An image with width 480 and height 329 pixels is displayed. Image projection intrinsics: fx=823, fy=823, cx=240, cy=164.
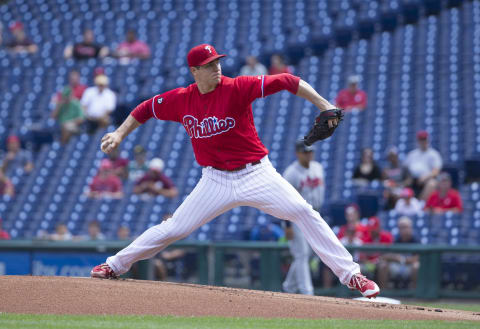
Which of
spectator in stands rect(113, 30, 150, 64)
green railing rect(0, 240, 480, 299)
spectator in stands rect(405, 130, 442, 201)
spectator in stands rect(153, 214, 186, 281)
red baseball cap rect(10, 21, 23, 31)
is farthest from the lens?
red baseball cap rect(10, 21, 23, 31)

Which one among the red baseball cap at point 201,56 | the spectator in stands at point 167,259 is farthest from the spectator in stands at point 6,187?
the red baseball cap at point 201,56

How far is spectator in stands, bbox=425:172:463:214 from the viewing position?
10086mm

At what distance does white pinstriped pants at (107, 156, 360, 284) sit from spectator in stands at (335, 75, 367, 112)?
290 inches

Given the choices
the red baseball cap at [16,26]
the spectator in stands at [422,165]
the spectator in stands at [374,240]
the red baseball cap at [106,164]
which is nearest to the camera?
the spectator in stands at [374,240]

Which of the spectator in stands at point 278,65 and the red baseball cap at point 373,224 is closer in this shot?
the red baseball cap at point 373,224

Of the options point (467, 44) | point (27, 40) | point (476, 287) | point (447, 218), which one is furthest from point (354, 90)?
point (27, 40)

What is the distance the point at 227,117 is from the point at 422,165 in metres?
6.16

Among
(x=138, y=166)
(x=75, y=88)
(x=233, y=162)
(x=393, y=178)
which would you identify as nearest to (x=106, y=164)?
(x=138, y=166)

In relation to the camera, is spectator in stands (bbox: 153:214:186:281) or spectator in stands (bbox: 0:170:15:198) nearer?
spectator in stands (bbox: 153:214:186:281)

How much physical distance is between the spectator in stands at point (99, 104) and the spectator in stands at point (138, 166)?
1717 mm

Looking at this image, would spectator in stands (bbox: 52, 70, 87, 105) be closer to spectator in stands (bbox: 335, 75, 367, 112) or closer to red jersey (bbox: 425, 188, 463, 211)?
spectator in stands (bbox: 335, 75, 367, 112)

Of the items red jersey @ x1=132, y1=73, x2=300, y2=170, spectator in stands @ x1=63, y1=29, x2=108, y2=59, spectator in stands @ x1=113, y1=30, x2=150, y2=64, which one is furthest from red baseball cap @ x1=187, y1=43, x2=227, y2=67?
spectator in stands @ x1=63, y1=29, x2=108, y2=59

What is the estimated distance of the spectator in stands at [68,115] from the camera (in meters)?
13.8

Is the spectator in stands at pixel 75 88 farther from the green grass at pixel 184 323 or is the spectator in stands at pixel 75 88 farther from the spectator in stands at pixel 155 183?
the green grass at pixel 184 323
